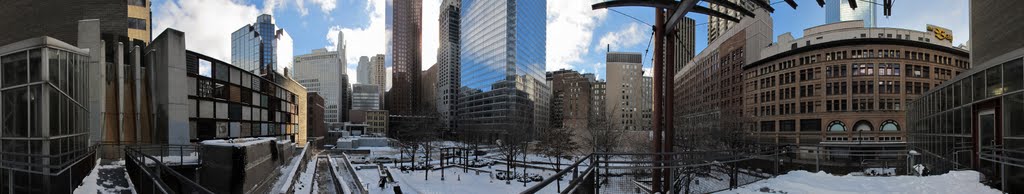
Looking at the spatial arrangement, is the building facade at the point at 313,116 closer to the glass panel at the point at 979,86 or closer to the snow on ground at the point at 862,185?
the snow on ground at the point at 862,185

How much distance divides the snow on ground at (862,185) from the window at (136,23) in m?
38.1

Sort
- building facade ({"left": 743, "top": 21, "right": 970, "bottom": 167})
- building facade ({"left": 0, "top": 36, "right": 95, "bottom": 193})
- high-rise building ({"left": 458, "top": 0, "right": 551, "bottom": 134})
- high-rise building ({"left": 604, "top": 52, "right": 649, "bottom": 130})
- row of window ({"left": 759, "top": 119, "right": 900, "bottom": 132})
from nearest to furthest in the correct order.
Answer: building facade ({"left": 0, "top": 36, "right": 95, "bottom": 193}) < row of window ({"left": 759, "top": 119, "right": 900, "bottom": 132}) < building facade ({"left": 743, "top": 21, "right": 970, "bottom": 167}) < high-rise building ({"left": 458, "top": 0, "right": 551, "bottom": 134}) < high-rise building ({"left": 604, "top": 52, "right": 649, "bottom": 130})

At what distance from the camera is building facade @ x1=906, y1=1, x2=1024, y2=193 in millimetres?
10938

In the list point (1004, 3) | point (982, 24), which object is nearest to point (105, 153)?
point (1004, 3)

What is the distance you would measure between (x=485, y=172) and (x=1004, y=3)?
3638cm

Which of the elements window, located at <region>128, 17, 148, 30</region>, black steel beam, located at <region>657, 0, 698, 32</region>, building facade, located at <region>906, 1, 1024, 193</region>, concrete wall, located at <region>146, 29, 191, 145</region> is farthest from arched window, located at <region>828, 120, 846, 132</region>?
window, located at <region>128, 17, 148, 30</region>

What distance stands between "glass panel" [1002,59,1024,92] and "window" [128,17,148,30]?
144ft

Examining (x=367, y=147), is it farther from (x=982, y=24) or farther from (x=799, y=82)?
(x=982, y=24)

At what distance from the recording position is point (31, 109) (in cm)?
986

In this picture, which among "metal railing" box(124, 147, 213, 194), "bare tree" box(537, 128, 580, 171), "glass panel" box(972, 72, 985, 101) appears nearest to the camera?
"metal railing" box(124, 147, 213, 194)

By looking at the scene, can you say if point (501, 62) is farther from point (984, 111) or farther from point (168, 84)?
point (984, 111)

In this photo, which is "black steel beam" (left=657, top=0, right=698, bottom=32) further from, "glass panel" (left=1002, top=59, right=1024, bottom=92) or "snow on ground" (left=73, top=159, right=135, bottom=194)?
"snow on ground" (left=73, top=159, right=135, bottom=194)

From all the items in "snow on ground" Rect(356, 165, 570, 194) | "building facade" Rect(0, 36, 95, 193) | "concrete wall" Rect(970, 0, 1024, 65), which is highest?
"concrete wall" Rect(970, 0, 1024, 65)

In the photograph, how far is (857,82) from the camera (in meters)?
58.8
